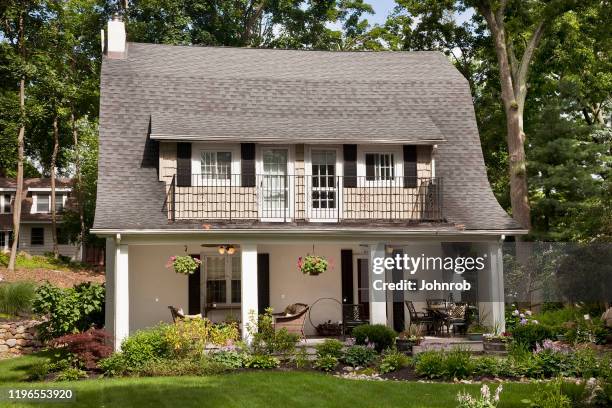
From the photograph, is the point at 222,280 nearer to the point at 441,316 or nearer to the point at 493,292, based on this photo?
the point at 441,316

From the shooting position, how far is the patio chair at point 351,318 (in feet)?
67.6

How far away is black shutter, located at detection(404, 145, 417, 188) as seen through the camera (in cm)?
2141

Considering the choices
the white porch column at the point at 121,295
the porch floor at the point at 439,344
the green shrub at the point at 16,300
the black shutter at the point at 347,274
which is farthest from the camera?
the green shrub at the point at 16,300

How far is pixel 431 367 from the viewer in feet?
51.3

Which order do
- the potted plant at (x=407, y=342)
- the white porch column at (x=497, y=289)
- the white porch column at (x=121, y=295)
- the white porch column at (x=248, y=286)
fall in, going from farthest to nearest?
the white porch column at (x=497, y=289) < the white porch column at (x=248, y=286) < the potted plant at (x=407, y=342) < the white porch column at (x=121, y=295)

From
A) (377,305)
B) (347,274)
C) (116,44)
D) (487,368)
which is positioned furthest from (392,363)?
(116,44)

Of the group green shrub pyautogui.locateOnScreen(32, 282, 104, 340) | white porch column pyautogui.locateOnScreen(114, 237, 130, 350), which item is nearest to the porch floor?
white porch column pyautogui.locateOnScreen(114, 237, 130, 350)

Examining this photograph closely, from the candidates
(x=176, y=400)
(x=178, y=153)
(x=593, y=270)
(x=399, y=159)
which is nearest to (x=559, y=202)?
(x=593, y=270)

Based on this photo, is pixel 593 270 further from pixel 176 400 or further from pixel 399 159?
pixel 176 400

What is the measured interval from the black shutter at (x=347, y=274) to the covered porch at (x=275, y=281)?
26mm

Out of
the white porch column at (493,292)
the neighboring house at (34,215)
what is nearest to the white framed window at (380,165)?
the white porch column at (493,292)

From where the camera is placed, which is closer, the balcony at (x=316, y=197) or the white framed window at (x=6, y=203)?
the balcony at (x=316, y=197)

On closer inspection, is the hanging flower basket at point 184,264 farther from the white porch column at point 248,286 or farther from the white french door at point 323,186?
the white french door at point 323,186

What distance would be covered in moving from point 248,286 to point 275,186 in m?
3.09
